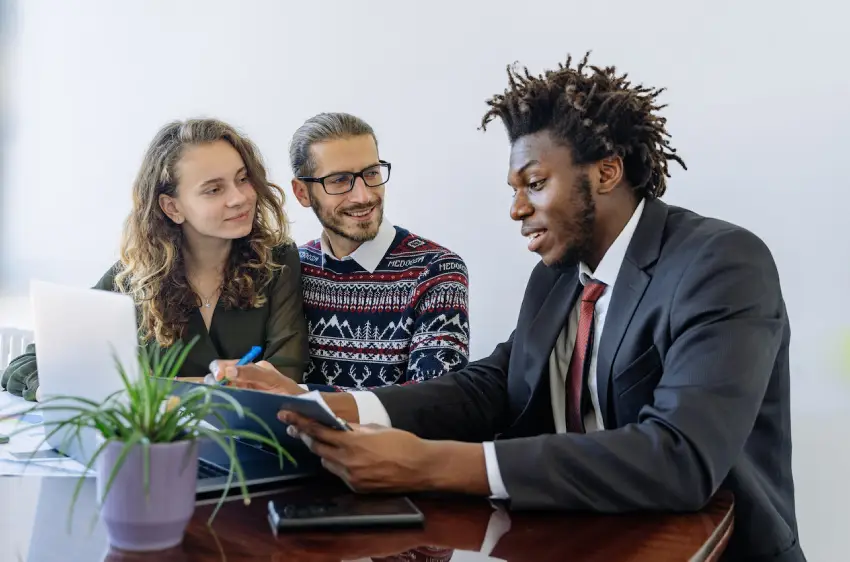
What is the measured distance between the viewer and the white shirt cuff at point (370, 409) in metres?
1.48

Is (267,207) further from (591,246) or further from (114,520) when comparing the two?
(114,520)

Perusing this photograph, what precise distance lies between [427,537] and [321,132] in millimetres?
1509

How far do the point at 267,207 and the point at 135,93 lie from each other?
57.9 inches

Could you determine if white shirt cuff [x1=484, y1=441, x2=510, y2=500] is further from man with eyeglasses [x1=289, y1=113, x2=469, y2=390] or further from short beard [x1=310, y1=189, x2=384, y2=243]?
short beard [x1=310, y1=189, x2=384, y2=243]

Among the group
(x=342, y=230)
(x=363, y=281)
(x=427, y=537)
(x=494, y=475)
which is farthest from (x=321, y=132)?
(x=427, y=537)

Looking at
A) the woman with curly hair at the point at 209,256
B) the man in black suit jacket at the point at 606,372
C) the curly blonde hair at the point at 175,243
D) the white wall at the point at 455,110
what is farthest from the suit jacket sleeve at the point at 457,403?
the white wall at the point at 455,110

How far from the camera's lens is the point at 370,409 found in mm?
1488

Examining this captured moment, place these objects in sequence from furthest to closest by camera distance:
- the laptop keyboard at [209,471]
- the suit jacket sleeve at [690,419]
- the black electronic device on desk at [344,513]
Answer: the laptop keyboard at [209,471]
the suit jacket sleeve at [690,419]
the black electronic device on desk at [344,513]

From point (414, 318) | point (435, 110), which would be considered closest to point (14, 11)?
point (435, 110)

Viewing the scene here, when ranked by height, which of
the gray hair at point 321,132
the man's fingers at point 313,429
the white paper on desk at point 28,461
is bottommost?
the white paper on desk at point 28,461

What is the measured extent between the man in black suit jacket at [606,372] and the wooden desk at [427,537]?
0.04 m

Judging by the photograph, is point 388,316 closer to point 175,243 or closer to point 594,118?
point 175,243

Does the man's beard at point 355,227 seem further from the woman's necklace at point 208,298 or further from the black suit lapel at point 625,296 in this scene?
the black suit lapel at point 625,296

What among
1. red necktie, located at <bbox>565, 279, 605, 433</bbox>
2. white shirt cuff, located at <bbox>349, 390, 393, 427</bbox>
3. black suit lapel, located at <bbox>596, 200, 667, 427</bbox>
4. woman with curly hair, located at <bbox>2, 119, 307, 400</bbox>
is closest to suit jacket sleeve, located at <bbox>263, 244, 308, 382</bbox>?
woman with curly hair, located at <bbox>2, 119, 307, 400</bbox>
